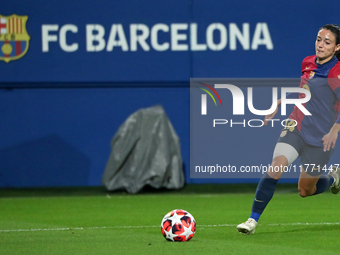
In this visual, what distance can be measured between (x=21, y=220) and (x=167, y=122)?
348 centimetres

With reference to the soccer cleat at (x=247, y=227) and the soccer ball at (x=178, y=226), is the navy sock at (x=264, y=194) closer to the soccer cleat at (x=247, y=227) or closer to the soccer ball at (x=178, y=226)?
the soccer cleat at (x=247, y=227)

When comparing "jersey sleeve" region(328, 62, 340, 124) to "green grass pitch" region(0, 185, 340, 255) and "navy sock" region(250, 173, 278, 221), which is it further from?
"green grass pitch" region(0, 185, 340, 255)

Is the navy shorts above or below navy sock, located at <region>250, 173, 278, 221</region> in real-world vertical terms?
above

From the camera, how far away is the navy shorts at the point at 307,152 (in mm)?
5039

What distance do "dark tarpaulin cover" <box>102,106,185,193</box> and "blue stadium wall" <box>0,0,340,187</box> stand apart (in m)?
0.52

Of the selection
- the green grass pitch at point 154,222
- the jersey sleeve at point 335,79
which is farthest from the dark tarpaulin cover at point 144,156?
the jersey sleeve at point 335,79

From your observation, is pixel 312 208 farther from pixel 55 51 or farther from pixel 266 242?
pixel 55 51

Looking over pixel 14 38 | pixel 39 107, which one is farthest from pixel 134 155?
pixel 14 38

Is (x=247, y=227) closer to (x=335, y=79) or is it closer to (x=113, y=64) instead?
(x=335, y=79)

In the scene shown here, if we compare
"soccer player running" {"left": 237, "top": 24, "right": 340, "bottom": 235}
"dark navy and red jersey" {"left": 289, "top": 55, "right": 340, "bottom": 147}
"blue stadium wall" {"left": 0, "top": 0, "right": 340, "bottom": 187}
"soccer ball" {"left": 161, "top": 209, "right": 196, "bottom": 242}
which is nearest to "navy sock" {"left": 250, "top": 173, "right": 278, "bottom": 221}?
"soccer player running" {"left": 237, "top": 24, "right": 340, "bottom": 235}

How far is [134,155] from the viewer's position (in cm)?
912

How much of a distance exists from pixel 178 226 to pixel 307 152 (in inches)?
52.6

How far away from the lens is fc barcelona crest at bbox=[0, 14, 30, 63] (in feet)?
31.4

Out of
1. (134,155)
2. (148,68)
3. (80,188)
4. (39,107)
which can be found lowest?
(80,188)
